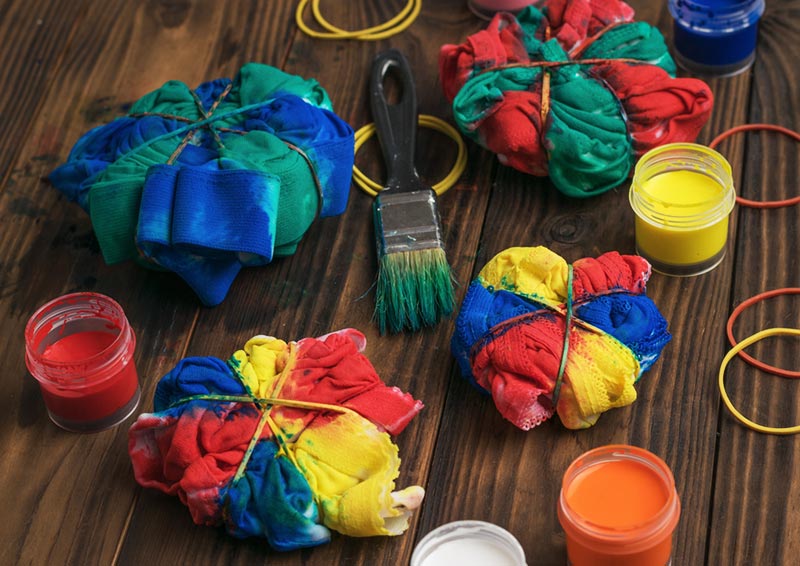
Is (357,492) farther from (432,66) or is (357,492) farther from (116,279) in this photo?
(432,66)

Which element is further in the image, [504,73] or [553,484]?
[504,73]

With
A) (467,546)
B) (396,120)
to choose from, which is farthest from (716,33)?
(467,546)

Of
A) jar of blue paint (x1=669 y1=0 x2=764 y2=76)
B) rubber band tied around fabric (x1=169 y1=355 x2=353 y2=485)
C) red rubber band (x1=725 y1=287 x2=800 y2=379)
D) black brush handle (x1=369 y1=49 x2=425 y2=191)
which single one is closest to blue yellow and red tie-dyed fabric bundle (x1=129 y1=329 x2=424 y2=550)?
rubber band tied around fabric (x1=169 y1=355 x2=353 y2=485)

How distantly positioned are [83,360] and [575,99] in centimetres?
76

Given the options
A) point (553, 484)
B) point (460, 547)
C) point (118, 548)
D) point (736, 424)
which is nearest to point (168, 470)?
point (118, 548)

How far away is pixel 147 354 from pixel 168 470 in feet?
0.81

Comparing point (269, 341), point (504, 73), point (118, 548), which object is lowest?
point (118, 548)

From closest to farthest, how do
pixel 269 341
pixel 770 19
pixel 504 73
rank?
1. pixel 269 341
2. pixel 504 73
3. pixel 770 19

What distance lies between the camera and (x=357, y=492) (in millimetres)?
1518

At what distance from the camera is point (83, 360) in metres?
1.62

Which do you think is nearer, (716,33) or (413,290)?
(413,290)

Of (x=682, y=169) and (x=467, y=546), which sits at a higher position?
(x=682, y=169)

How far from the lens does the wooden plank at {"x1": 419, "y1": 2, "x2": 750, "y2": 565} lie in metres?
1.54

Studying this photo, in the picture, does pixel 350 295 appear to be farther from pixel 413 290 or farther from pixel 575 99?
pixel 575 99
